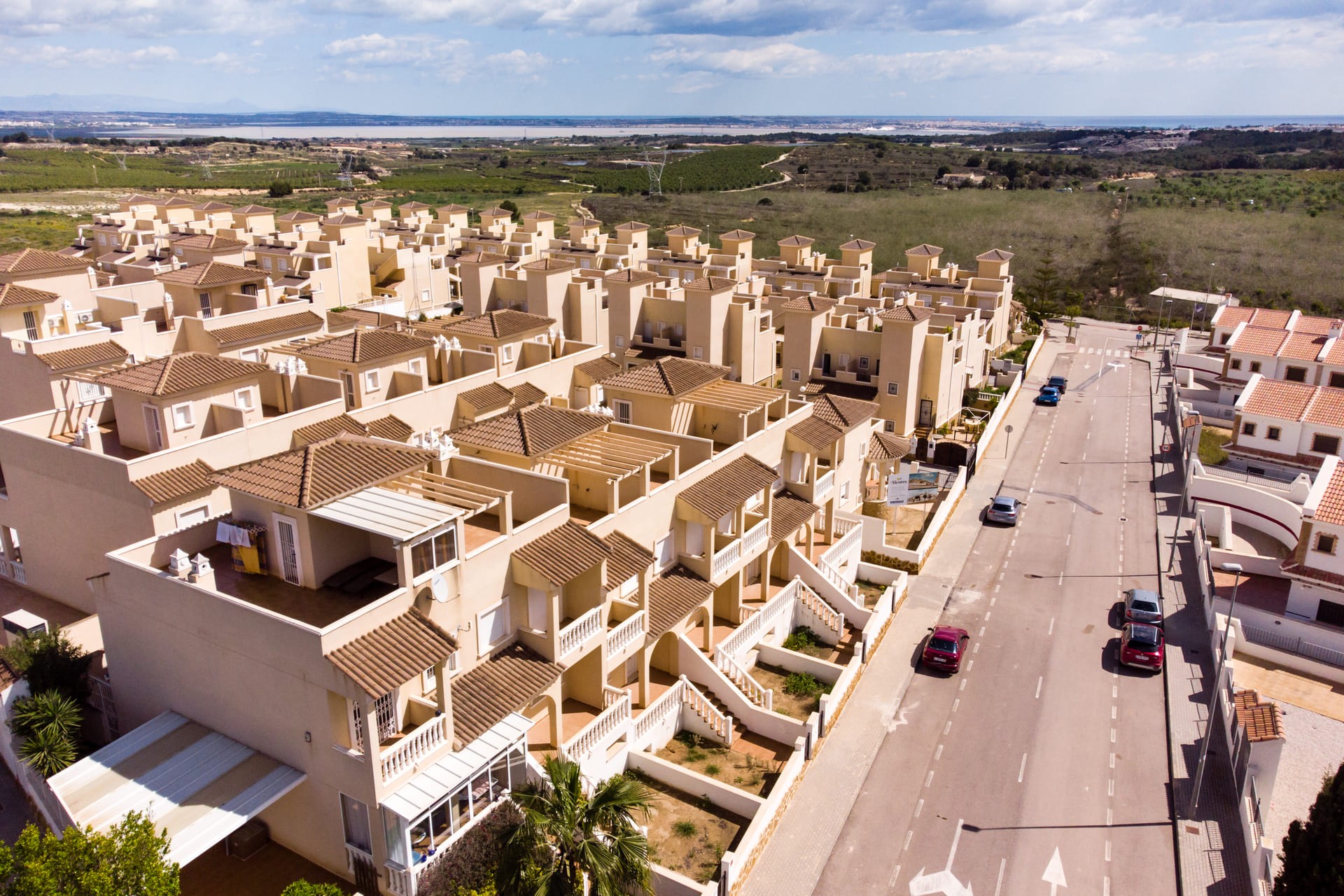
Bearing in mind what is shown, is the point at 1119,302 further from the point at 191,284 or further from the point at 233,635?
the point at 233,635

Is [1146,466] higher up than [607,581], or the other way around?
[607,581]

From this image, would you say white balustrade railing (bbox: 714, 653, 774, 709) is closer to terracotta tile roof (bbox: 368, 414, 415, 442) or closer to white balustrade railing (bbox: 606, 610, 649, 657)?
white balustrade railing (bbox: 606, 610, 649, 657)

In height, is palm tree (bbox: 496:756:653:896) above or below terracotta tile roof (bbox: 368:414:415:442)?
below

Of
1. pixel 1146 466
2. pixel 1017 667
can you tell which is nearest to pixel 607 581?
pixel 1017 667

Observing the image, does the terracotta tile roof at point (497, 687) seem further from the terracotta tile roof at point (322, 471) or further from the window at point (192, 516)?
the window at point (192, 516)

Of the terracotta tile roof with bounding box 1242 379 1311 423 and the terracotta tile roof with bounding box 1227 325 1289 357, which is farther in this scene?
the terracotta tile roof with bounding box 1227 325 1289 357

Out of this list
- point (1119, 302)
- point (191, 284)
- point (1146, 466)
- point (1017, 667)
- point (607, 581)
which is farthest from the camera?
point (1119, 302)

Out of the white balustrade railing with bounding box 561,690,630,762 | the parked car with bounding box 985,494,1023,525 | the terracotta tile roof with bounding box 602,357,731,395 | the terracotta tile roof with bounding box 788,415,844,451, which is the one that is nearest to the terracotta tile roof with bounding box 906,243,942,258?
the parked car with bounding box 985,494,1023,525
